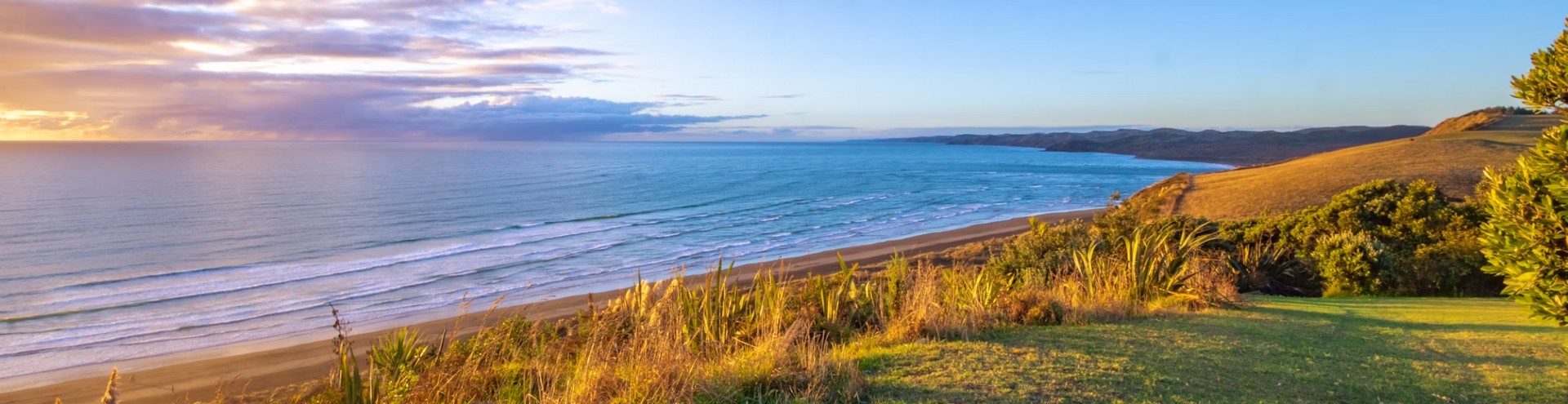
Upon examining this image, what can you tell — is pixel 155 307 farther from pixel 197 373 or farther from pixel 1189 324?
pixel 1189 324

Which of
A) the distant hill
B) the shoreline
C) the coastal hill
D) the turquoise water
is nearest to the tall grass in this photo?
the shoreline

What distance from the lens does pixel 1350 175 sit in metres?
25.8

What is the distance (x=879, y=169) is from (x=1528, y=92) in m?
85.8

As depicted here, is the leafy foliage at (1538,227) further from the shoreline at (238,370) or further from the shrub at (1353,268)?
the shrub at (1353,268)

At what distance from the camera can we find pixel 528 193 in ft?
165

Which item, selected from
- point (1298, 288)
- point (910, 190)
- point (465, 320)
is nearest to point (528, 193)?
point (910, 190)

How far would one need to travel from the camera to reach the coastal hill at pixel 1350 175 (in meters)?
22.4

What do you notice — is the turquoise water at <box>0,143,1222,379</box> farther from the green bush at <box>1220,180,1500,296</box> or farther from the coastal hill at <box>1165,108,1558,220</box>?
the coastal hill at <box>1165,108,1558,220</box>

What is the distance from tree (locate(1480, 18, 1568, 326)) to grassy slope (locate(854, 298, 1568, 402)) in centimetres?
57

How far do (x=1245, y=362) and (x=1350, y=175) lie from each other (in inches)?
1006

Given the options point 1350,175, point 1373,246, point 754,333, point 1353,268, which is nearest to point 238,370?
point 754,333

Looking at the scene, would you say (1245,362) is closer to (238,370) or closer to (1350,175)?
(238,370)

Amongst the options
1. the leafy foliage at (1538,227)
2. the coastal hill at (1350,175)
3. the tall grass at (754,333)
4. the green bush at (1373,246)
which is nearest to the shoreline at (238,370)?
the tall grass at (754,333)

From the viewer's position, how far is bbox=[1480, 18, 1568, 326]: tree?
162 inches
